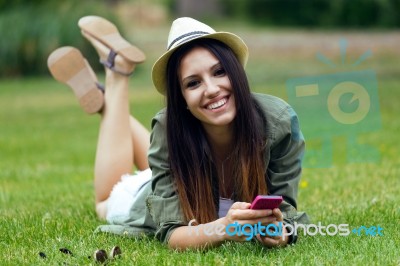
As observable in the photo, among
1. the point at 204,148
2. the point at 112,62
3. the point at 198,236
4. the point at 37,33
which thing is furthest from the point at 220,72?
the point at 37,33

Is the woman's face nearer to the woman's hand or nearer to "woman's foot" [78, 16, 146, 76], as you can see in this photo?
the woman's hand

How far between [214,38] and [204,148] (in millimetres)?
501

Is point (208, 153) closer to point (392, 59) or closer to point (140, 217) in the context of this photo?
point (140, 217)

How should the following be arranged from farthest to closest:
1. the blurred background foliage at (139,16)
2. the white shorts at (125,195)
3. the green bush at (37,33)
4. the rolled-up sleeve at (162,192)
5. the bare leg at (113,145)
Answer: the blurred background foliage at (139,16), the green bush at (37,33), the bare leg at (113,145), the white shorts at (125,195), the rolled-up sleeve at (162,192)

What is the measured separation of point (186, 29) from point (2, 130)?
730 cm

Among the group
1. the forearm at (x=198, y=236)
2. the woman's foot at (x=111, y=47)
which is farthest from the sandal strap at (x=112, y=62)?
the forearm at (x=198, y=236)

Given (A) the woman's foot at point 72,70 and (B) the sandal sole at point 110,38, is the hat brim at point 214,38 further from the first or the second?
(A) the woman's foot at point 72,70

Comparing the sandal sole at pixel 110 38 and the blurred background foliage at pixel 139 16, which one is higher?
the sandal sole at pixel 110 38

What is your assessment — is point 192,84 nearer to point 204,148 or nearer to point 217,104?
point 217,104

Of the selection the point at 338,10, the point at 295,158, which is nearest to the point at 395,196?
the point at 295,158

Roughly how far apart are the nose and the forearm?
21.3 inches

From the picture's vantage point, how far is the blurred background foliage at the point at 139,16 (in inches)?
653

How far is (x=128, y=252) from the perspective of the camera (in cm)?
353

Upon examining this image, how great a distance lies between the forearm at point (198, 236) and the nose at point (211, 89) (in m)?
0.54
